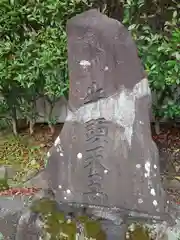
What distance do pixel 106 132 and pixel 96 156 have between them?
184mm

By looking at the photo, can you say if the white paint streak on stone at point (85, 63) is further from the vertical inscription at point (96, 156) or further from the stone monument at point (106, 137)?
the vertical inscription at point (96, 156)

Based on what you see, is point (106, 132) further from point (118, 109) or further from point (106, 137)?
point (118, 109)

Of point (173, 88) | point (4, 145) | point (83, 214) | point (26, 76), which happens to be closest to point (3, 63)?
point (26, 76)

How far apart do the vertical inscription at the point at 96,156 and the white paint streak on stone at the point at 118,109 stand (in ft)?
0.19

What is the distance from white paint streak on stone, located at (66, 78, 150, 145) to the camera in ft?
10.2

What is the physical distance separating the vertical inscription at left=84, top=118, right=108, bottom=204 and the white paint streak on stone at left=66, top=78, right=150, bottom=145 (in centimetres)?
6

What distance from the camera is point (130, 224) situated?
2.98 m

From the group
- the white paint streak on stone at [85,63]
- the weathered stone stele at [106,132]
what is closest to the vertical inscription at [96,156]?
the weathered stone stele at [106,132]

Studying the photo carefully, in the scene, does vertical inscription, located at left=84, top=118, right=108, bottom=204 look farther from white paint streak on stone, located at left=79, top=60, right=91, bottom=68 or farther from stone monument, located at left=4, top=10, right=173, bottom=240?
white paint streak on stone, located at left=79, top=60, right=91, bottom=68

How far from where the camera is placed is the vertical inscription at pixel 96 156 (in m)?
3.15

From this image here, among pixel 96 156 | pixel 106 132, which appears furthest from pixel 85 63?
pixel 96 156

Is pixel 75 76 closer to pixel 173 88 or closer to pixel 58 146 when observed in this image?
pixel 58 146

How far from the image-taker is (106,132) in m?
3.18

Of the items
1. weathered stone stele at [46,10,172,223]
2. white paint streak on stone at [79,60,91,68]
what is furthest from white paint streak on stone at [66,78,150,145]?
white paint streak on stone at [79,60,91,68]
